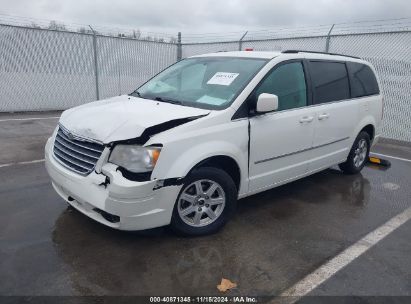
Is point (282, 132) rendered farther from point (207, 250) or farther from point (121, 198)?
point (121, 198)

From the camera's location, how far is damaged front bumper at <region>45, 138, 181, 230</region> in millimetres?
3012

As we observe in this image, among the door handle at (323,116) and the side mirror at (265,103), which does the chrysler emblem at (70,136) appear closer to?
the side mirror at (265,103)

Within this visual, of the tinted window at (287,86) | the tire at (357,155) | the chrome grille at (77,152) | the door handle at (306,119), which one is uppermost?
the tinted window at (287,86)

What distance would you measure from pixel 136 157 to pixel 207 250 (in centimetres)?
108

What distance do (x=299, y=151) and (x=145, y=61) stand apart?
10102 millimetres

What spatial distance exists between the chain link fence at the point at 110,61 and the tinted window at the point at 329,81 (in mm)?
4317

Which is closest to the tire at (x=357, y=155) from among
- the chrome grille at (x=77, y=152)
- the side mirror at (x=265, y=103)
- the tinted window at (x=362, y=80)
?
the tinted window at (x=362, y=80)

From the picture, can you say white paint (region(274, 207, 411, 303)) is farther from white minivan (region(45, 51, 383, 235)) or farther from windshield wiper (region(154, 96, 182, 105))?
windshield wiper (region(154, 96, 182, 105))

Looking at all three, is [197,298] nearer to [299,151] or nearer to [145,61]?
[299,151]

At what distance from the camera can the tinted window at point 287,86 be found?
4.03m

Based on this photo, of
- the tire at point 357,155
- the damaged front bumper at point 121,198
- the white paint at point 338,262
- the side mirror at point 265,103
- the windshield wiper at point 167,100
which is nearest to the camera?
the white paint at point 338,262

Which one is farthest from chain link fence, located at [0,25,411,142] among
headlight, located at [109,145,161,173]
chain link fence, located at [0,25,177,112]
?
headlight, located at [109,145,161,173]

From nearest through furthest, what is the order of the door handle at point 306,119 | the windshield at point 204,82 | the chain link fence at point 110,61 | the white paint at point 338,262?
the white paint at point 338,262 < the windshield at point 204,82 < the door handle at point 306,119 < the chain link fence at point 110,61

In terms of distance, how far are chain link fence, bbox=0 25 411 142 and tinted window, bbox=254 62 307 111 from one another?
5.40 m
